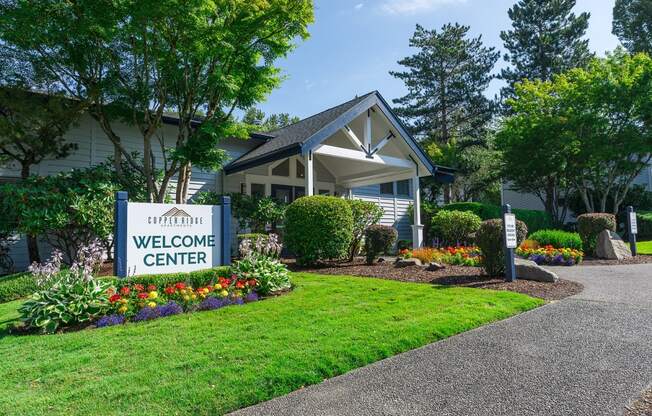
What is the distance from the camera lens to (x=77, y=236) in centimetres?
895

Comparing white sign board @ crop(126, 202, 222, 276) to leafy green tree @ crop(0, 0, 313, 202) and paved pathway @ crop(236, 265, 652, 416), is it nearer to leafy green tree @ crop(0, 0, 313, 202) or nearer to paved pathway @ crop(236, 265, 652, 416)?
leafy green tree @ crop(0, 0, 313, 202)

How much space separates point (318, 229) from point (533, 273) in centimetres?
447

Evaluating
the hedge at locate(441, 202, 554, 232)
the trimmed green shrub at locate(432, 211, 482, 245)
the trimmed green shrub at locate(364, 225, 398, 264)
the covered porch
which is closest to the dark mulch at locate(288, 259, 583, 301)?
the trimmed green shrub at locate(364, 225, 398, 264)

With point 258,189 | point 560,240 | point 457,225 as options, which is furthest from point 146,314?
point 457,225

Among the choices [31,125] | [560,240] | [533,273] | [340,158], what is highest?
[340,158]

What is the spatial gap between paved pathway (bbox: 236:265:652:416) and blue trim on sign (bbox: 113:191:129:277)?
3.74 meters

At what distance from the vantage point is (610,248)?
11602 millimetres

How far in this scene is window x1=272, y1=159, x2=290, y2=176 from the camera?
14609 mm

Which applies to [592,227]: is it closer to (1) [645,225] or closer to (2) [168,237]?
(1) [645,225]

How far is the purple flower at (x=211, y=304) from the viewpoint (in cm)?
530

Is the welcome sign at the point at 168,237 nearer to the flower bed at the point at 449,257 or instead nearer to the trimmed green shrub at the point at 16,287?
the trimmed green shrub at the point at 16,287

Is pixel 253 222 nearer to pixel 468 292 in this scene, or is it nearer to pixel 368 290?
pixel 368 290

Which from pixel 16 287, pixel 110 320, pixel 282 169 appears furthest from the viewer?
pixel 282 169

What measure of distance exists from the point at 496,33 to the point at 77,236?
33104mm
